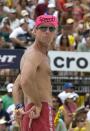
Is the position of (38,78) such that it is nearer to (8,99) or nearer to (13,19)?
(8,99)

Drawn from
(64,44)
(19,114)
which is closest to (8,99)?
(64,44)

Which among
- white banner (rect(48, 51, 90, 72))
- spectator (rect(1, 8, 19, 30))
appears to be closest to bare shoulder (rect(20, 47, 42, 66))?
white banner (rect(48, 51, 90, 72))

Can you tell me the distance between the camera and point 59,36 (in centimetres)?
1528

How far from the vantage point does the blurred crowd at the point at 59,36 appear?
454 inches

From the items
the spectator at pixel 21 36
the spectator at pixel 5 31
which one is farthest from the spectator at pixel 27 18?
the spectator at pixel 21 36

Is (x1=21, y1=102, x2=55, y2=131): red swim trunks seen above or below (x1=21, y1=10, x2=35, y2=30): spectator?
below

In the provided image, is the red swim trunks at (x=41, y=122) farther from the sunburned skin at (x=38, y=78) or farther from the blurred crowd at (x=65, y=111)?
the blurred crowd at (x=65, y=111)

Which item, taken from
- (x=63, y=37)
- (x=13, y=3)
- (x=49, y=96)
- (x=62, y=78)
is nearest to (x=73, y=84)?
(x=62, y=78)

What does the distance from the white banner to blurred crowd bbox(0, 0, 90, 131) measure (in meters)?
0.42

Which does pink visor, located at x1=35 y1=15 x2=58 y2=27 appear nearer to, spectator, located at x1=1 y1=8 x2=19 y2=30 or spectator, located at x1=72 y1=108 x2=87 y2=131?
spectator, located at x1=72 y1=108 x2=87 y2=131

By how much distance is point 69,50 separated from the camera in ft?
50.0

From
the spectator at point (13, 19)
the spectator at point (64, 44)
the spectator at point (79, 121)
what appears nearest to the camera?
the spectator at point (79, 121)

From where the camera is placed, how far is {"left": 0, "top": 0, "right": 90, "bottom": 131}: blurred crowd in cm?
1153

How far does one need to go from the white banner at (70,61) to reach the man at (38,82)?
8297 millimetres
